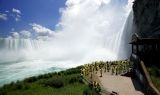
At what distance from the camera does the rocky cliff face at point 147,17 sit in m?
23.3

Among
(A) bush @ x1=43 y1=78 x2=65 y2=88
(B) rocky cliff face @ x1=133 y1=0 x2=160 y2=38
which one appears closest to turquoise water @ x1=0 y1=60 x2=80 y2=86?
(A) bush @ x1=43 y1=78 x2=65 y2=88

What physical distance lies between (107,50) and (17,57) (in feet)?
164

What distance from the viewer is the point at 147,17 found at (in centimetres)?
2797

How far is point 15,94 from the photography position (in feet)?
42.1

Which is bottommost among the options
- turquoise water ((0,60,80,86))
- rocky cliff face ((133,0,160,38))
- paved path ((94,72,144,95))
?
paved path ((94,72,144,95))

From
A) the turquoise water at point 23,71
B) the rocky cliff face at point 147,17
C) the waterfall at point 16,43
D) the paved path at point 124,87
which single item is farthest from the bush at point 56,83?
the waterfall at point 16,43

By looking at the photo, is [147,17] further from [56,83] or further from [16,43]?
[16,43]

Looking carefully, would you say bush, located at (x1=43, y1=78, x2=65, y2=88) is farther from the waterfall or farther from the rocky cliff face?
the waterfall

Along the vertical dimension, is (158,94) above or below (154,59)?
below

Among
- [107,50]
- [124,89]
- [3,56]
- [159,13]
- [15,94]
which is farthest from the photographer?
[3,56]

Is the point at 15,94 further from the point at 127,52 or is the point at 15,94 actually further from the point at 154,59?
the point at 127,52

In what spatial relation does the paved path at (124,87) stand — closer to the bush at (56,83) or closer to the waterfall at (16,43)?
the bush at (56,83)

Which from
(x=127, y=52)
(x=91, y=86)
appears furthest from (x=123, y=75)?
(x=127, y=52)

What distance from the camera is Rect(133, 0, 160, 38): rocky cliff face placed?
23.3 meters
